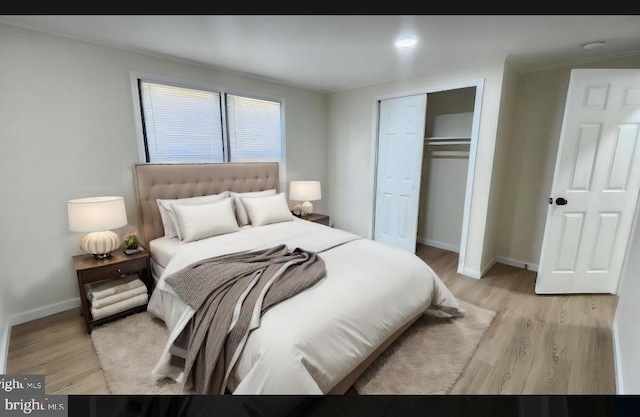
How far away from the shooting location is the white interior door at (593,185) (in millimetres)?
2311

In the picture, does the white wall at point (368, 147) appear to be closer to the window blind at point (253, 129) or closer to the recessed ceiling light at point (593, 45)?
the recessed ceiling light at point (593, 45)

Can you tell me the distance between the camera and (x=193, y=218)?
2.47 m

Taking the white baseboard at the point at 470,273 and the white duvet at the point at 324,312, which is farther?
the white baseboard at the point at 470,273

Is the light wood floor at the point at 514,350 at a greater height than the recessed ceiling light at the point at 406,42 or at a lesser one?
lesser

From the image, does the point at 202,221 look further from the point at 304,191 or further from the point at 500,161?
the point at 500,161

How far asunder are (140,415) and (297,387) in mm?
568

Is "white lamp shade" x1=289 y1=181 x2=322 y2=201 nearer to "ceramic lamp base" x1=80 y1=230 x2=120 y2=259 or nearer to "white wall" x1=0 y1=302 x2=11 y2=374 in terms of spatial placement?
"ceramic lamp base" x1=80 y1=230 x2=120 y2=259

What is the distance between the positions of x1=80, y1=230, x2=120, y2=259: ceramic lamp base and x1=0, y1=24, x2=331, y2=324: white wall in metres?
0.32

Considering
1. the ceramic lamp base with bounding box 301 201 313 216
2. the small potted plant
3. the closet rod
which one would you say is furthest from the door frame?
the small potted plant

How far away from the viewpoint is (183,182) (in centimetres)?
281

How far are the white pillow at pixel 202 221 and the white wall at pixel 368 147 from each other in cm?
200

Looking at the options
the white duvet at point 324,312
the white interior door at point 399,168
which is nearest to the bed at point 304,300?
the white duvet at point 324,312

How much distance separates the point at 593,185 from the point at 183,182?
3.82 m

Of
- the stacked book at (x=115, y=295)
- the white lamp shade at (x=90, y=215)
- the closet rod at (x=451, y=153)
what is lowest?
the stacked book at (x=115, y=295)
